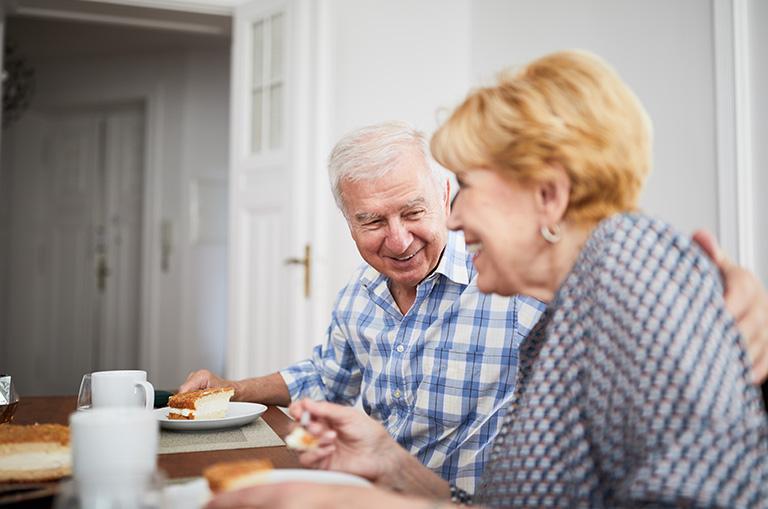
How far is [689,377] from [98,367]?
5693 mm

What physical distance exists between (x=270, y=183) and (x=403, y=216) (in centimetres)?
177

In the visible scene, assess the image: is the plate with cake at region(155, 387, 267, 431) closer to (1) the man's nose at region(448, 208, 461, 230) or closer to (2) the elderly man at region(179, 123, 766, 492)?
(2) the elderly man at region(179, 123, 766, 492)

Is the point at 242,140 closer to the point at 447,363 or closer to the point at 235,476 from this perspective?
the point at 447,363

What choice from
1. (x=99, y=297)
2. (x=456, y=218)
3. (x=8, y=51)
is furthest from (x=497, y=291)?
(x=99, y=297)

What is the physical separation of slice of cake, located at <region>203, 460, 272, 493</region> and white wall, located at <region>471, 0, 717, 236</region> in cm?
207

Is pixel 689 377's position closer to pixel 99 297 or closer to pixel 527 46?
pixel 527 46

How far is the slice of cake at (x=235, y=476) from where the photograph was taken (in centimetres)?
74

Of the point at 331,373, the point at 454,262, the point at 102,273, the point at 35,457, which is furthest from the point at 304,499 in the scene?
the point at 102,273

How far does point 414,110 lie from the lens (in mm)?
3600

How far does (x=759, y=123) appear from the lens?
239 centimetres

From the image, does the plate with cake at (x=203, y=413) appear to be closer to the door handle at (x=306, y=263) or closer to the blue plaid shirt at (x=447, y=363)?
the blue plaid shirt at (x=447, y=363)

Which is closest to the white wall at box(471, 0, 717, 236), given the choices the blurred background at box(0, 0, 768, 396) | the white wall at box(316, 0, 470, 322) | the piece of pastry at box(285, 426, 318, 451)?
the blurred background at box(0, 0, 768, 396)

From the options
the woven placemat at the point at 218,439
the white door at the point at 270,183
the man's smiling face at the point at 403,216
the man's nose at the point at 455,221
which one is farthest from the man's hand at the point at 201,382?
the white door at the point at 270,183

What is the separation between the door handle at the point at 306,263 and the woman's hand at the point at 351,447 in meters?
2.04
